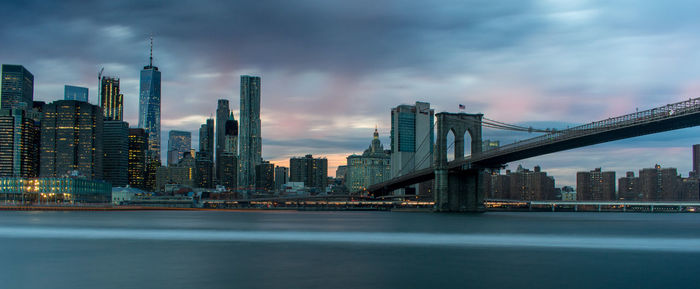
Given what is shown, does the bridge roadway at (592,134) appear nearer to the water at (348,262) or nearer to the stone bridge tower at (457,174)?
the stone bridge tower at (457,174)

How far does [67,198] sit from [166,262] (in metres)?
115

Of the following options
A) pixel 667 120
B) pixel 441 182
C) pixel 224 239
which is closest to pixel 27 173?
pixel 441 182

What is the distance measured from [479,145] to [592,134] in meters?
24.4

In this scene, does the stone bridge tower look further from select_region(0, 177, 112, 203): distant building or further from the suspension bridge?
select_region(0, 177, 112, 203): distant building

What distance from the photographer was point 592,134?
48.3 meters

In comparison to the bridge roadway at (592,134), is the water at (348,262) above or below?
below

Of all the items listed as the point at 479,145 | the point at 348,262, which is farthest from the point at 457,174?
the point at 348,262

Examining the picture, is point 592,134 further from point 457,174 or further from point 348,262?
point 348,262

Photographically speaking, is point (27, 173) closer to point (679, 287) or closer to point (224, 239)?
point (224, 239)

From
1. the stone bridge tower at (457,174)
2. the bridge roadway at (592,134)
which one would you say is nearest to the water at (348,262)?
the bridge roadway at (592,134)

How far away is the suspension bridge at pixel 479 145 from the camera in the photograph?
42.2 m

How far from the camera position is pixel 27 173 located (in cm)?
19762

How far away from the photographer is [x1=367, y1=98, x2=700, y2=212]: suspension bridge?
42188mm

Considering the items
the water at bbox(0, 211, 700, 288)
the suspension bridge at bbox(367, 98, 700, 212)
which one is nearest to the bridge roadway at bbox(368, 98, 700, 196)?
the suspension bridge at bbox(367, 98, 700, 212)
